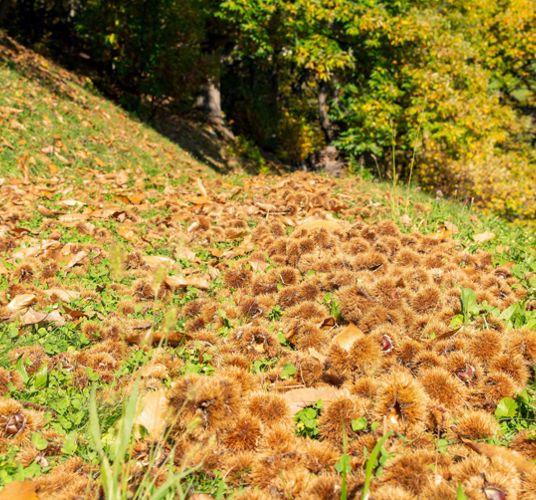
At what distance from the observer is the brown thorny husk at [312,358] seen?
5.59 feet

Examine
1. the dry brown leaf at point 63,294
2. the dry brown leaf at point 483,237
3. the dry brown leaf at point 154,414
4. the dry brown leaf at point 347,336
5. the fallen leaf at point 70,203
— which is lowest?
the fallen leaf at point 70,203

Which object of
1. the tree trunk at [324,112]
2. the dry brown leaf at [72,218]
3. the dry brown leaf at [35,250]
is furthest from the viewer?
the tree trunk at [324,112]

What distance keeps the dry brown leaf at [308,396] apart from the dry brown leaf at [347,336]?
28 cm

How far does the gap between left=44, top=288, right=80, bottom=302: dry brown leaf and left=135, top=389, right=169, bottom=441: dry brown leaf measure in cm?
158

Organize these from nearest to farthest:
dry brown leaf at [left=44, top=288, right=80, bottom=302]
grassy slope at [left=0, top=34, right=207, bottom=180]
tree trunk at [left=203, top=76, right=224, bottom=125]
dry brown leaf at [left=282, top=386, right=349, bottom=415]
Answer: dry brown leaf at [left=282, top=386, right=349, bottom=415] → dry brown leaf at [left=44, top=288, right=80, bottom=302] → grassy slope at [left=0, top=34, right=207, bottom=180] → tree trunk at [left=203, top=76, right=224, bottom=125]

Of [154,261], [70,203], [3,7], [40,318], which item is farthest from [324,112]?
[40,318]

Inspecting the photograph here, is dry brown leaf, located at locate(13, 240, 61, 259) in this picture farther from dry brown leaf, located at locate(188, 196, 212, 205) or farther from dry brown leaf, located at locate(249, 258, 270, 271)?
dry brown leaf, located at locate(188, 196, 212, 205)

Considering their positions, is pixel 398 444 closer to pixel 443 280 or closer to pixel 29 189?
pixel 443 280

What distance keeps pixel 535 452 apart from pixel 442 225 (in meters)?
3.34

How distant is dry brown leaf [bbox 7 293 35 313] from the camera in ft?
10.4

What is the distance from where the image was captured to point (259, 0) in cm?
1220

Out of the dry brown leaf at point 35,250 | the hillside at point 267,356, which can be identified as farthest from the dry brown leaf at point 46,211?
the dry brown leaf at point 35,250

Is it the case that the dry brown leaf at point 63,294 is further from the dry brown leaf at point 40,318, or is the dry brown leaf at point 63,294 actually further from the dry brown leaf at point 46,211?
the dry brown leaf at point 46,211

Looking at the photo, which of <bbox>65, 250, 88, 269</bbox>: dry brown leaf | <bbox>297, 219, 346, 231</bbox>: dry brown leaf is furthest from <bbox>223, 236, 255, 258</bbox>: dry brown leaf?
<bbox>65, 250, 88, 269</bbox>: dry brown leaf
